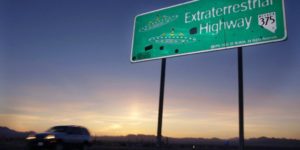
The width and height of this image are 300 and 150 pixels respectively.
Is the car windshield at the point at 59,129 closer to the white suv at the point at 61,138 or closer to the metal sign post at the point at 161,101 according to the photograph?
the white suv at the point at 61,138

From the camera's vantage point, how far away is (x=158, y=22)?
10180 mm

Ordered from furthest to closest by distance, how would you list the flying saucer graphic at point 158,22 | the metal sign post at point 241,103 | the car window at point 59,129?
the car window at point 59,129 → the flying saucer graphic at point 158,22 → the metal sign post at point 241,103

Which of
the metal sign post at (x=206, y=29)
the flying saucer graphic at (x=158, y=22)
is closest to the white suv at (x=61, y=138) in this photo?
the metal sign post at (x=206, y=29)

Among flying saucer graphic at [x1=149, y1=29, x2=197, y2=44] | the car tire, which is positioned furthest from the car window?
flying saucer graphic at [x1=149, y1=29, x2=197, y2=44]

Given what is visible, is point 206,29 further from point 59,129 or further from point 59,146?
point 59,129

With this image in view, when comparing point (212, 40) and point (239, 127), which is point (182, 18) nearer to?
point (212, 40)

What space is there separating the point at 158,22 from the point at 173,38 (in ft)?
2.75

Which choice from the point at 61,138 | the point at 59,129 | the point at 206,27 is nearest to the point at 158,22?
the point at 206,27

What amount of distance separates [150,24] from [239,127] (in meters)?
4.49

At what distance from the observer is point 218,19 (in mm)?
9125

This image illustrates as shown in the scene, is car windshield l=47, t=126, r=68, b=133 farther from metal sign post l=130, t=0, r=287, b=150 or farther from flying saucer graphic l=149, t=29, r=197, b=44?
flying saucer graphic l=149, t=29, r=197, b=44

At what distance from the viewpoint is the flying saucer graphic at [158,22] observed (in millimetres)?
10036

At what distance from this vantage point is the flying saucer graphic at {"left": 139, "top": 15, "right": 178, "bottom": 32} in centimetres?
1004

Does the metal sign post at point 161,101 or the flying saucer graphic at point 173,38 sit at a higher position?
the flying saucer graphic at point 173,38
